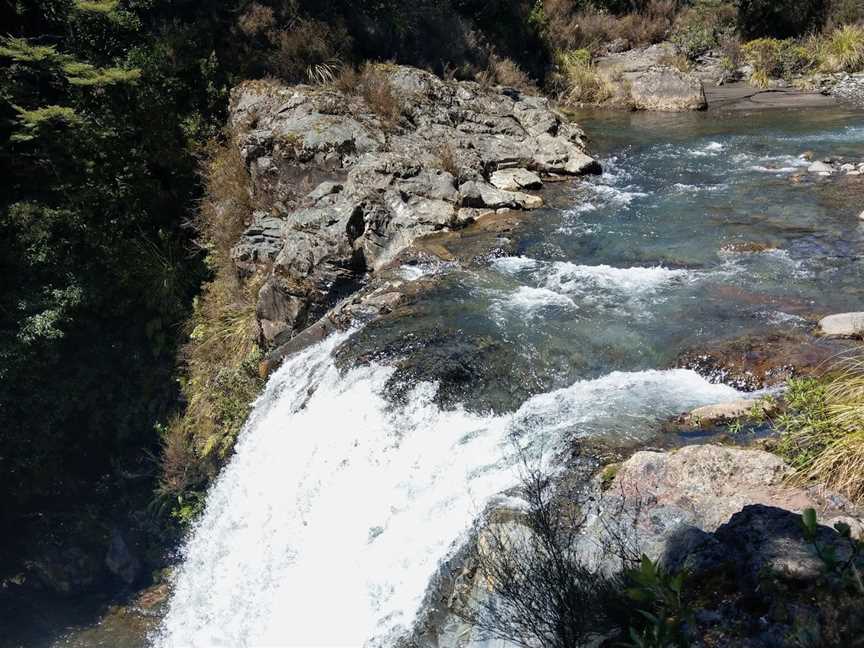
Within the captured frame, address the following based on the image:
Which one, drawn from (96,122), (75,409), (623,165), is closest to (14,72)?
(96,122)

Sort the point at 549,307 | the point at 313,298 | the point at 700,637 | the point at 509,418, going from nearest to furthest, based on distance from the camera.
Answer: the point at 700,637, the point at 509,418, the point at 549,307, the point at 313,298

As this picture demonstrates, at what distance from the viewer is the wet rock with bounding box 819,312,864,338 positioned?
22.6 ft

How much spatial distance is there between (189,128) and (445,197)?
6209 mm

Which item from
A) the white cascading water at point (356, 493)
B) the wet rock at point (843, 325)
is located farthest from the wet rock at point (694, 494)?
the wet rock at point (843, 325)

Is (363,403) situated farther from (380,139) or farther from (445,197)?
(380,139)

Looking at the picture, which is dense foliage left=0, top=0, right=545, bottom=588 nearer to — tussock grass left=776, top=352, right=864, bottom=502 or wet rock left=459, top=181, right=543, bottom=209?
wet rock left=459, top=181, right=543, bottom=209

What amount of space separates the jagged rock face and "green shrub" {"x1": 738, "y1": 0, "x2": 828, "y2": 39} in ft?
37.3

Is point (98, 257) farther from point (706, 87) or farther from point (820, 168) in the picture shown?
point (706, 87)

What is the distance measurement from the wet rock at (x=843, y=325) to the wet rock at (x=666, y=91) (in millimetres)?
13236

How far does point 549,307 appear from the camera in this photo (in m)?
8.68

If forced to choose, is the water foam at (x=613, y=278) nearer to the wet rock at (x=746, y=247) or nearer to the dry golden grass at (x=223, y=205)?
the wet rock at (x=746, y=247)

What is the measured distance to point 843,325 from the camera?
275 inches

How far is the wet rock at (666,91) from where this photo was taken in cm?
1872

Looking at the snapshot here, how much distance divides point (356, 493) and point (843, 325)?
542 centimetres
